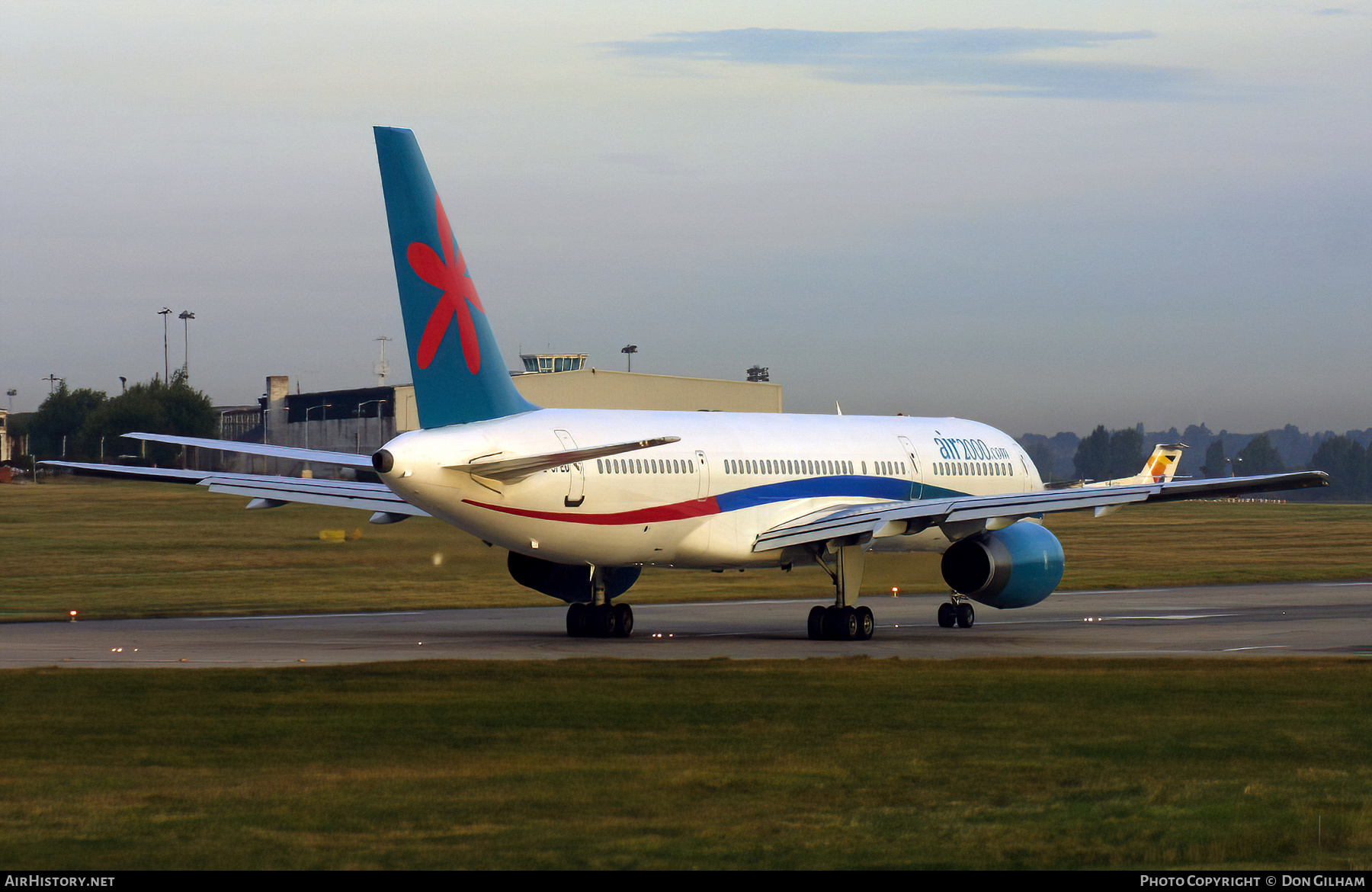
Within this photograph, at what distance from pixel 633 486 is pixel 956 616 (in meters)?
8.43

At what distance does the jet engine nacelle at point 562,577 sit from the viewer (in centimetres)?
2736

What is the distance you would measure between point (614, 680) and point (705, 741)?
5.19m

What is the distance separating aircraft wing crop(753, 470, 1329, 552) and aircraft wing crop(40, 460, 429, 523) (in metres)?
6.71

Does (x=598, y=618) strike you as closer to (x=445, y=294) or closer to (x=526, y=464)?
(x=526, y=464)

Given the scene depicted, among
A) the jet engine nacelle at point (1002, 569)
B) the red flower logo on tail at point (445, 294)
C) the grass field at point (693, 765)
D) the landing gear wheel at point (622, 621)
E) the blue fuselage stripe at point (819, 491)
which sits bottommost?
the grass field at point (693, 765)

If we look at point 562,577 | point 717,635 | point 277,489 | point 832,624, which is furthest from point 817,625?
point 277,489

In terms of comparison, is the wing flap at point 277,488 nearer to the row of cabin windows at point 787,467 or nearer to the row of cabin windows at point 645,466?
the row of cabin windows at point 645,466

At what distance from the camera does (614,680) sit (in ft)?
63.2

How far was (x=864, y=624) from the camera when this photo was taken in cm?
2728

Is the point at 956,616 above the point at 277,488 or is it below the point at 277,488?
below

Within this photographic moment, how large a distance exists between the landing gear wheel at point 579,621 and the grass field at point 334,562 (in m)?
1.65

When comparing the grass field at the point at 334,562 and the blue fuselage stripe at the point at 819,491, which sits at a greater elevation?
the blue fuselage stripe at the point at 819,491

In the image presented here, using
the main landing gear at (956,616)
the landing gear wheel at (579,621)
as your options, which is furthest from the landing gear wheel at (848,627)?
the landing gear wheel at (579,621)
